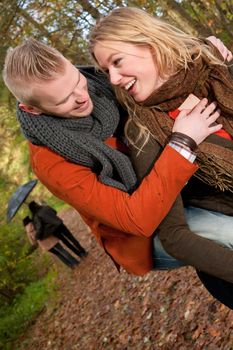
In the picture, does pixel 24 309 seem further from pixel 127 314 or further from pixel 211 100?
pixel 211 100

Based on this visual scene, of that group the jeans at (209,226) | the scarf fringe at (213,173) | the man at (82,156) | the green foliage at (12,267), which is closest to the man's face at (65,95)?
the man at (82,156)

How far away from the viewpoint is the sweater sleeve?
191 centimetres

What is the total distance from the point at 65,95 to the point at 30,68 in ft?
0.68

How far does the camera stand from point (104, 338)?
5.77 meters

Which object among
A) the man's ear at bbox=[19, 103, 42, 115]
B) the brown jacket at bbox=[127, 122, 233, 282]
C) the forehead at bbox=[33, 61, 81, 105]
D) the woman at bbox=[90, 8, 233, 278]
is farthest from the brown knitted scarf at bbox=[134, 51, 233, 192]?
the man's ear at bbox=[19, 103, 42, 115]

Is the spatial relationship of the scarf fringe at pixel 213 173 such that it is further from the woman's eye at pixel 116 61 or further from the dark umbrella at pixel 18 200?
the dark umbrella at pixel 18 200

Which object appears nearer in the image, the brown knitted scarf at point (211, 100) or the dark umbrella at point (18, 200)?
the brown knitted scarf at point (211, 100)

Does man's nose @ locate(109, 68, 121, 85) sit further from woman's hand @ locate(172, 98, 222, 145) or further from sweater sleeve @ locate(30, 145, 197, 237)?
sweater sleeve @ locate(30, 145, 197, 237)

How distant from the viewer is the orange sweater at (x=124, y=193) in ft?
6.27

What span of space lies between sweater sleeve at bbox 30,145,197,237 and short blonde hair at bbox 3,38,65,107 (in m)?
0.31

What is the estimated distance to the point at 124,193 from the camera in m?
2.03

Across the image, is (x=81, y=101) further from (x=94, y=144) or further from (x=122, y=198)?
(x=122, y=198)

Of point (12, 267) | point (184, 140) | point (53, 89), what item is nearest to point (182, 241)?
point (184, 140)

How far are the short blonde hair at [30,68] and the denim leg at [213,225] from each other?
97 centimetres
